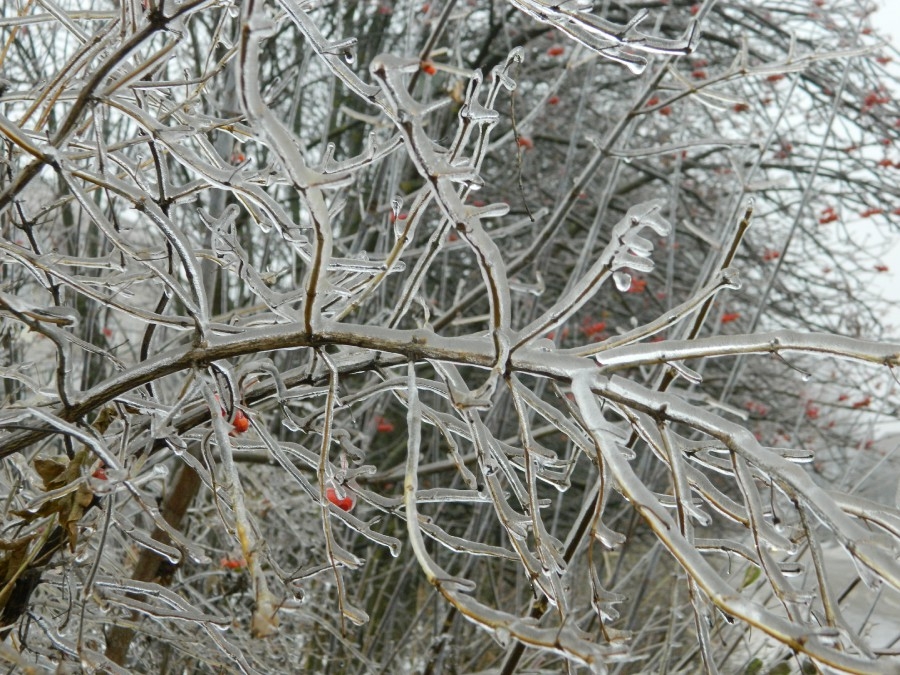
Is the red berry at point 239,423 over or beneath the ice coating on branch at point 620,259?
beneath

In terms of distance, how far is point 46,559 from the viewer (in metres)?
1.07

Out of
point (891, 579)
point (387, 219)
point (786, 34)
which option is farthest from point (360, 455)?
point (786, 34)

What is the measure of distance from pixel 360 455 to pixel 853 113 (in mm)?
4202

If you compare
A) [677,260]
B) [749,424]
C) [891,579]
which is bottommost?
[749,424]

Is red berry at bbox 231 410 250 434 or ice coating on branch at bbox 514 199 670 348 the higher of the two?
ice coating on branch at bbox 514 199 670 348

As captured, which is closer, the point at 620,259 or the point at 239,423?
the point at 620,259

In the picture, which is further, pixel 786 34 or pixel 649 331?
pixel 786 34

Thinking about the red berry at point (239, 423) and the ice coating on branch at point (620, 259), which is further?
the red berry at point (239, 423)

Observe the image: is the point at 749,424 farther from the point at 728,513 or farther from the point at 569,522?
the point at 728,513

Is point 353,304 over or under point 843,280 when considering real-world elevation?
over

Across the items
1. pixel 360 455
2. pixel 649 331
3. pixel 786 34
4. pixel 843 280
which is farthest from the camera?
pixel 843 280

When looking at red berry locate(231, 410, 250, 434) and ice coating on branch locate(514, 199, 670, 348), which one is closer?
ice coating on branch locate(514, 199, 670, 348)

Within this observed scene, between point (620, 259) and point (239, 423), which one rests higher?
point (620, 259)

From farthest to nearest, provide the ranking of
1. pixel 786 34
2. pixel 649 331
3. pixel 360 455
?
pixel 786 34 < pixel 360 455 < pixel 649 331
